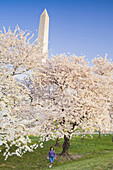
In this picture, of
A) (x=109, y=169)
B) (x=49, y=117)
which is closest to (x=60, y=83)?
(x=49, y=117)

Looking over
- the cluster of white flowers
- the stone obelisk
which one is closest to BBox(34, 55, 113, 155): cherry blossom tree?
the cluster of white flowers

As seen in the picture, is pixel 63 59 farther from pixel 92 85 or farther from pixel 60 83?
pixel 92 85

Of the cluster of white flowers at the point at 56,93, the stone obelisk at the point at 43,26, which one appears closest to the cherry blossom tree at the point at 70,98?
the cluster of white flowers at the point at 56,93

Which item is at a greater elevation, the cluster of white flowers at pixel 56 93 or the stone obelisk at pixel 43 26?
the stone obelisk at pixel 43 26

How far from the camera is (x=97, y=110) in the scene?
1770cm

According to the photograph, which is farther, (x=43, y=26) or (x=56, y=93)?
(x=43, y=26)

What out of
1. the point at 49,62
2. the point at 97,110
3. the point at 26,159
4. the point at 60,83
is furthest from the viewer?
the point at 49,62

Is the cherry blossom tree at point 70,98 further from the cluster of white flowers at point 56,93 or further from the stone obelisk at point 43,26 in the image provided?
the stone obelisk at point 43,26

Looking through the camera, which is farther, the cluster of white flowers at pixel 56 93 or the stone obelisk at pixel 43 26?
the stone obelisk at pixel 43 26

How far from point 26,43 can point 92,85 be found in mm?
8962

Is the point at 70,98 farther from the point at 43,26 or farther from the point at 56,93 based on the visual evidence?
the point at 43,26

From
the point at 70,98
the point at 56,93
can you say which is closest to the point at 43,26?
the point at 56,93

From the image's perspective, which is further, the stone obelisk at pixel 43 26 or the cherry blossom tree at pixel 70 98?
the stone obelisk at pixel 43 26

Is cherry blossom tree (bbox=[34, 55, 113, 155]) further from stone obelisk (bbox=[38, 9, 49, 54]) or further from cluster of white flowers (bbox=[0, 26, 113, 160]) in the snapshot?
stone obelisk (bbox=[38, 9, 49, 54])
